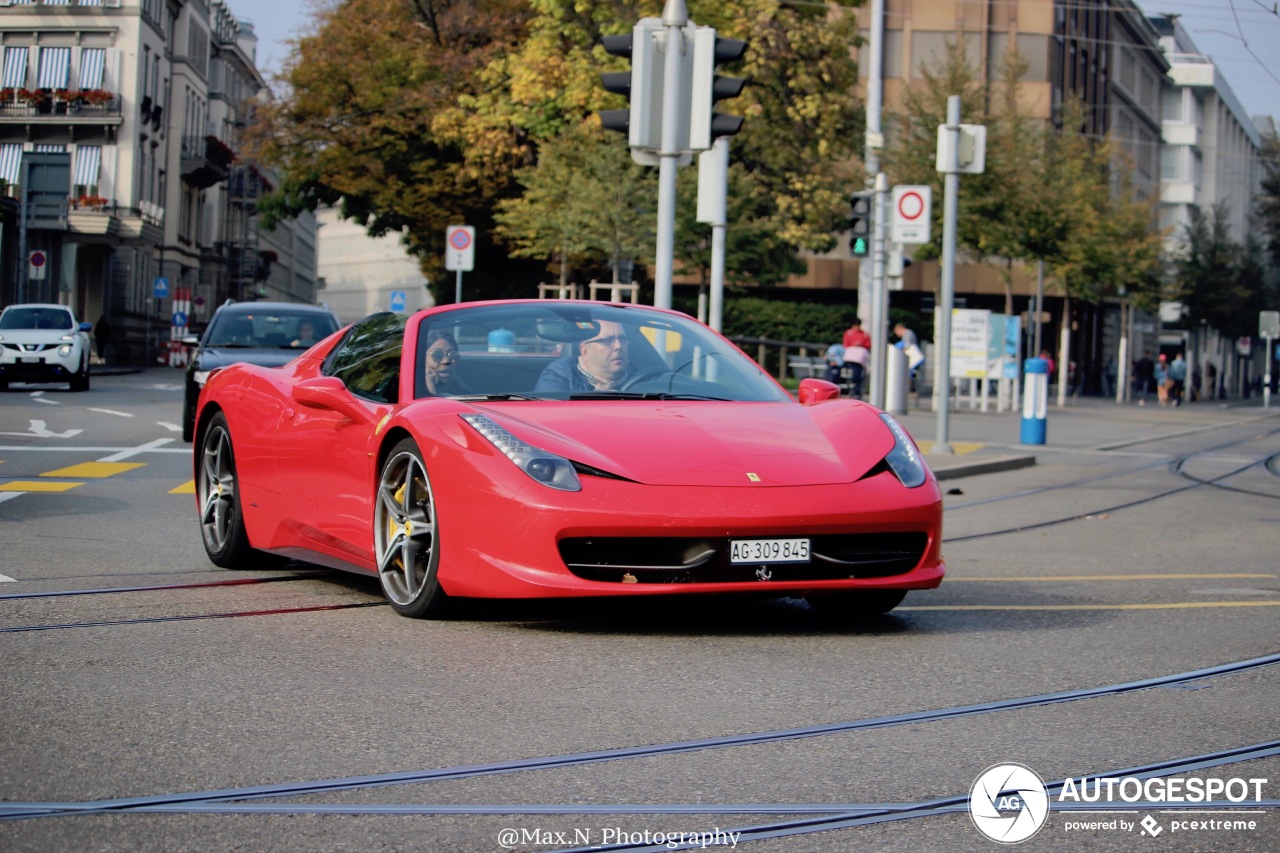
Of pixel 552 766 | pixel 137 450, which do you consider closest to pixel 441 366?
pixel 552 766

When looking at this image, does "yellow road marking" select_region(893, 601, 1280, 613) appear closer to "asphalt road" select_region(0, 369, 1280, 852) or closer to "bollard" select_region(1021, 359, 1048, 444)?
"asphalt road" select_region(0, 369, 1280, 852)

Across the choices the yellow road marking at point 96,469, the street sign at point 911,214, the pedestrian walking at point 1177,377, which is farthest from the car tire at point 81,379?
the pedestrian walking at point 1177,377

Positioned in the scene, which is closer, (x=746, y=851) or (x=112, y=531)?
(x=746, y=851)

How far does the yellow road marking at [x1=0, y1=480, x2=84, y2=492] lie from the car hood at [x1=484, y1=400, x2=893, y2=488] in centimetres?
741

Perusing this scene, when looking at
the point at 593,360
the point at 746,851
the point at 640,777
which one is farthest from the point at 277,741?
the point at 593,360

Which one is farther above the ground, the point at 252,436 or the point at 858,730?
the point at 252,436

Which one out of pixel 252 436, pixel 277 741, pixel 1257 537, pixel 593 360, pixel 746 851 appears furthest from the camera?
pixel 1257 537

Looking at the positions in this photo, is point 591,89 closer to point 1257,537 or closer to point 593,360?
point 1257,537

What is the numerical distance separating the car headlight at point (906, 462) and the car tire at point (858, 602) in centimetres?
42

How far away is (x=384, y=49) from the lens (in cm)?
4484

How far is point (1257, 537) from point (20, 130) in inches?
2465

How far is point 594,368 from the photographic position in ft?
24.7

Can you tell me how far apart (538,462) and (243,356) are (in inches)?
508

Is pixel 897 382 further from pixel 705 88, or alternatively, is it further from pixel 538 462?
pixel 538 462
